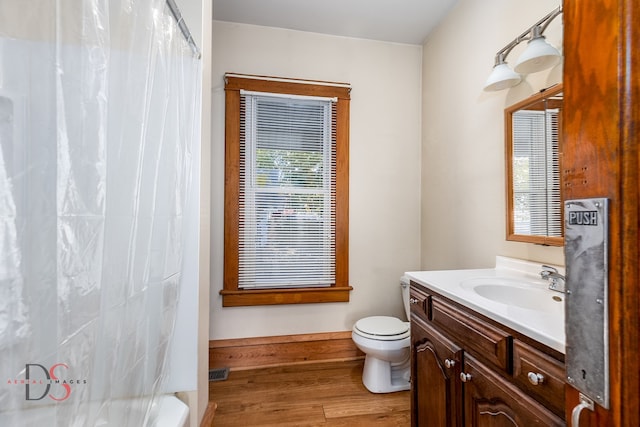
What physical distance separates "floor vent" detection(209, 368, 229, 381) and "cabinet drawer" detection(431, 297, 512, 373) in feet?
5.26

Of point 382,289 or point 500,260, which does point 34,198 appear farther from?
point 382,289

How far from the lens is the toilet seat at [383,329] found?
69.9 inches

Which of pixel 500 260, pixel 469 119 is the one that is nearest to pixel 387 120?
pixel 469 119

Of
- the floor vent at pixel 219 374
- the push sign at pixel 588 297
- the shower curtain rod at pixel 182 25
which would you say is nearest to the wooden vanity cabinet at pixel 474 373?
the push sign at pixel 588 297

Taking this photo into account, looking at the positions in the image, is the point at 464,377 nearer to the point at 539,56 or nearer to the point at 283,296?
the point at 539,56

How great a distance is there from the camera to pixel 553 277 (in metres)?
1.12

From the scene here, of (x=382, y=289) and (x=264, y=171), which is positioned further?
(x=382, y=289)

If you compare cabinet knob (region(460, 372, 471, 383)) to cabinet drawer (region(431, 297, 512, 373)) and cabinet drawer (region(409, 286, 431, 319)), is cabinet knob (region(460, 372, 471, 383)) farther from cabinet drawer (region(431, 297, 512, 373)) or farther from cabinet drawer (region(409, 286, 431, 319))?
cabinet drawer (region(409, 286, 431, 319))

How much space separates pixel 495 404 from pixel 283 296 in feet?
5.13

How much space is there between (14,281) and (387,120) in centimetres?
238

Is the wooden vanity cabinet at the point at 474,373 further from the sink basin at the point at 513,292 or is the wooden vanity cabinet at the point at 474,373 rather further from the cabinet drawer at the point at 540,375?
the sink basin at the point at 513,292

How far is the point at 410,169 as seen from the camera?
2.39m

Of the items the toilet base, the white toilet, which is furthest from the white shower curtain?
the toilet base
